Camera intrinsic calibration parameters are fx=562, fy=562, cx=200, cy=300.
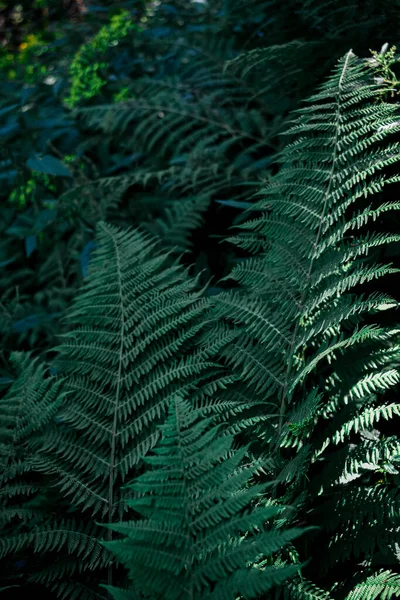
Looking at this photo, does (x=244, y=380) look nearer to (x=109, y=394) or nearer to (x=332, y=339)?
(x=332, y=339)

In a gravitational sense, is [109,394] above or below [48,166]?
below

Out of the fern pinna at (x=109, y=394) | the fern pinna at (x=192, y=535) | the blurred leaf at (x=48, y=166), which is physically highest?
the blurred leaf at (x=48, y=166)

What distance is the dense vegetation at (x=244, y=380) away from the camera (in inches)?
39.9

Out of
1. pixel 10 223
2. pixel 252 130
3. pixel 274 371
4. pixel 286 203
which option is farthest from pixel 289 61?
pixel 10 223

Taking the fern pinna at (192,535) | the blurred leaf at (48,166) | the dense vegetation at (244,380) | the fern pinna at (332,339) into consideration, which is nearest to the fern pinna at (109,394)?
the dense vegetation at (244,380)

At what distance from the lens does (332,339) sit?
1485 mm

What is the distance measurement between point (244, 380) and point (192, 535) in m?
0.46

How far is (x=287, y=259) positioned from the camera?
152 centimetres

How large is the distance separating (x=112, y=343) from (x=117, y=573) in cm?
59

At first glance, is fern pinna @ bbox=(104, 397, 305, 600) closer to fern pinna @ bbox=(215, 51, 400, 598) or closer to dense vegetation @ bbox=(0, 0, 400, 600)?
dense vegetation @ bbox=(0, 0, 400, 600)

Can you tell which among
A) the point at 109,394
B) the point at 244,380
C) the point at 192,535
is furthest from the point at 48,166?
the point at 192,535

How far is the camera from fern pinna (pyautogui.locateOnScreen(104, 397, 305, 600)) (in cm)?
94

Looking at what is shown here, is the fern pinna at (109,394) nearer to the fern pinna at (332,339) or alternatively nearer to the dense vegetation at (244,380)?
the dense vegetation at (244,380)

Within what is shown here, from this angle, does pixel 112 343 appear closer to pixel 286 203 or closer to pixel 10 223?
pixel 286 203
